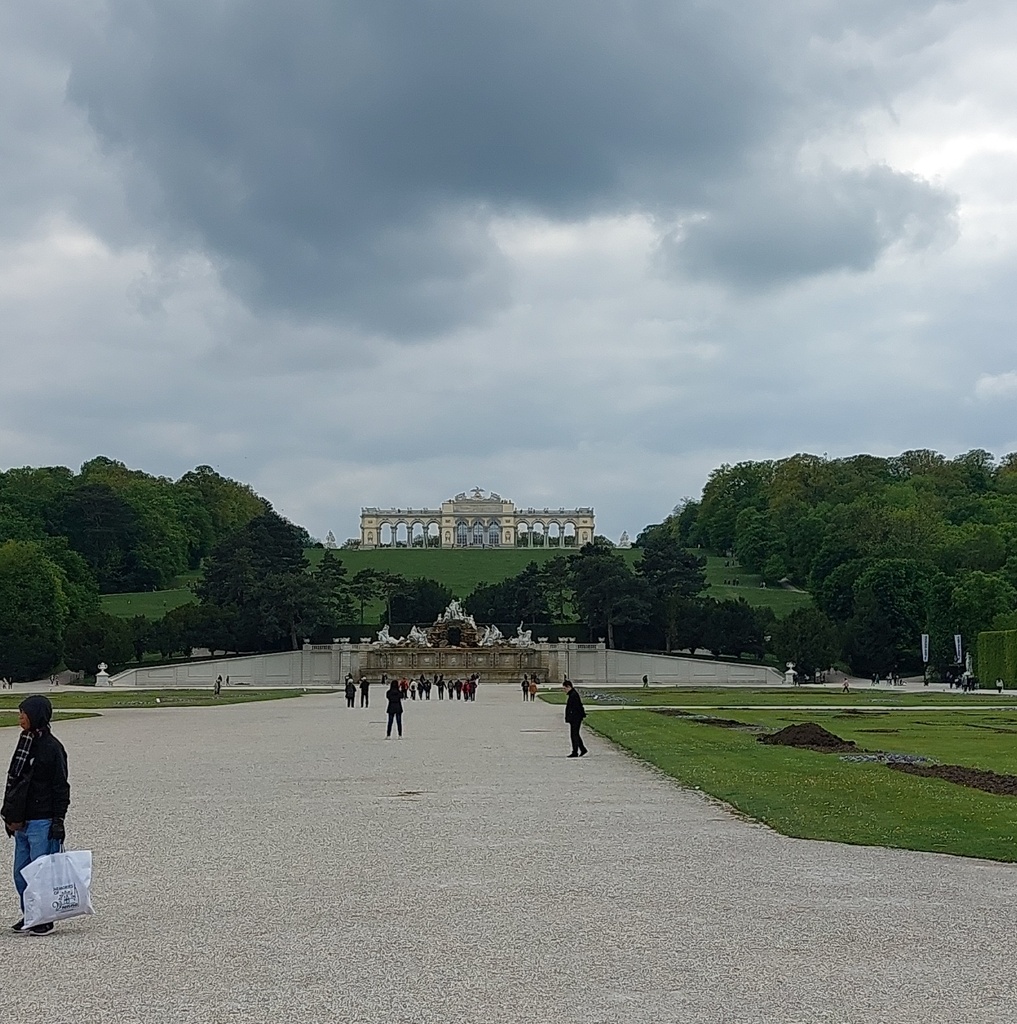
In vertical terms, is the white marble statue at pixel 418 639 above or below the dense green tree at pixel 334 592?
below

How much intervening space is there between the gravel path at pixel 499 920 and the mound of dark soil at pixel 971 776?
399 centimetres

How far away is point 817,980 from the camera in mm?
6957

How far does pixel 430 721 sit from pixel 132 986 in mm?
28782

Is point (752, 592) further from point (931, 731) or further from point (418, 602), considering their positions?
point (931, 731)

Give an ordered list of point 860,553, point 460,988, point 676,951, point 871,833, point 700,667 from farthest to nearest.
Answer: point 860,553, point 700,667, point 871,833, point 676,951, point 460,988

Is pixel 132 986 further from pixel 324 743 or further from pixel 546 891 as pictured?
pixel 324 743

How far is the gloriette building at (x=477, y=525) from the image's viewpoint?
555 ft

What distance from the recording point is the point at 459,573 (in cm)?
13050

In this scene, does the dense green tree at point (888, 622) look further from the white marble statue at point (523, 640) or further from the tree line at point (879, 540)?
the white marble statue at point (523, 640)

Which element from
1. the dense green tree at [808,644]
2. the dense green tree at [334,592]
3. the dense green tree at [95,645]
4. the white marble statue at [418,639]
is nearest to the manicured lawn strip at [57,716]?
the dense green tree at [95,645]

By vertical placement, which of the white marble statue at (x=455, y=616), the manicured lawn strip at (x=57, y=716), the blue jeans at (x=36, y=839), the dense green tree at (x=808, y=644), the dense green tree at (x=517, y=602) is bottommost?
the manicured lawn strip at (x=57, y=716)

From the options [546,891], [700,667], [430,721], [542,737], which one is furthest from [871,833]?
[700,667]

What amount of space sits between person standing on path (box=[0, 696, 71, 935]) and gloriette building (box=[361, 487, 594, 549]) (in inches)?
6235

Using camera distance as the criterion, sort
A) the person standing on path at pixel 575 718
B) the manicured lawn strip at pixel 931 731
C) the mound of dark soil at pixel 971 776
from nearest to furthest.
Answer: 1. the mound of dark soil at pixel 971 776
2. the manicured lawn strip at pixel 931 731
3. the person standing on path at pixel 575 718
